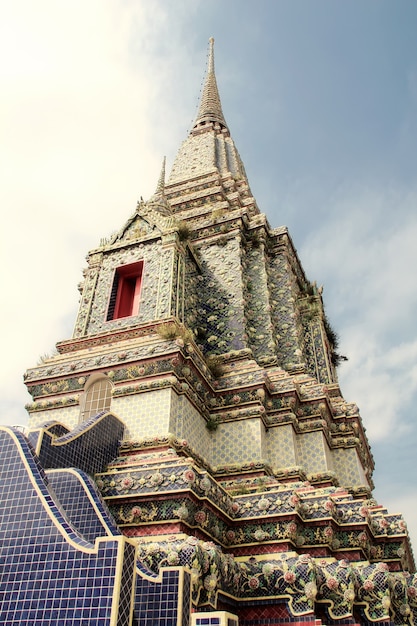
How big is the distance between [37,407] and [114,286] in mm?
3901

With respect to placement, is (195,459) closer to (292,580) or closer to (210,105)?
(292,580)

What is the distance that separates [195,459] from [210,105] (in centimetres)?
2239

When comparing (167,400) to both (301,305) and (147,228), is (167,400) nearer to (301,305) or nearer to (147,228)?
(147,228)

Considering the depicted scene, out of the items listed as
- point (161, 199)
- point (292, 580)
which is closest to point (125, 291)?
point (161, 199)

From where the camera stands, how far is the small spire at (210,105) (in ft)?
90.6

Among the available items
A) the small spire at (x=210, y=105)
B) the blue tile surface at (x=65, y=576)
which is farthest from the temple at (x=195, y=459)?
the small spire at (x=210, y=105)

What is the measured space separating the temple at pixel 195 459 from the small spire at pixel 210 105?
9.62 meters

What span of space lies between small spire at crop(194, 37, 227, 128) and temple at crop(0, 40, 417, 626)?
962 cm

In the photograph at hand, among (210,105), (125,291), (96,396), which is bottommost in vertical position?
(96,396)

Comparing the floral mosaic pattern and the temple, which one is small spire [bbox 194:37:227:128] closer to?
the temple

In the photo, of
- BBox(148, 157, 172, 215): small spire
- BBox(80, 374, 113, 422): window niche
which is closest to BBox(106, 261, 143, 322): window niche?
BBox(80, 374, 113, 422): window niche

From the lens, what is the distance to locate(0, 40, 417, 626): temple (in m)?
5.91

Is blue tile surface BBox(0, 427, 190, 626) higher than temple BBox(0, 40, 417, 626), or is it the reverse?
temple BBox(0, 40, 417, 626)

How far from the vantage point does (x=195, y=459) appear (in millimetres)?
10617
